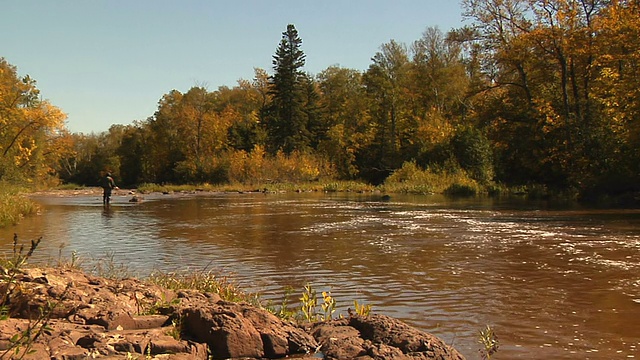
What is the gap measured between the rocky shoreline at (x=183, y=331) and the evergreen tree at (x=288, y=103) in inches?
2590

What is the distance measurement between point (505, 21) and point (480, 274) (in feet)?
97.1

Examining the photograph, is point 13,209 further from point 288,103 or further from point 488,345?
point 288,103

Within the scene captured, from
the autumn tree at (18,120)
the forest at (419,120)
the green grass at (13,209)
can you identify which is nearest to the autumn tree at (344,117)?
the forest at (419,120)

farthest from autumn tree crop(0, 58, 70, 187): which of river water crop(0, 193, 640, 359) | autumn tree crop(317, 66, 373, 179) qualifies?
autumn tree crop(317, 66, 373, 179)

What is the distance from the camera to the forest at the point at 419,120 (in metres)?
31.7

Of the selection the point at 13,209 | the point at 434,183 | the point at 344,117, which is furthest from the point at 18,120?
the point at 344,117

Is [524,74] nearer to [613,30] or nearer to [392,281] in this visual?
[613,30]

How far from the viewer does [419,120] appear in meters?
65.9

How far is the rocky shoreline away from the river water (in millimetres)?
1245

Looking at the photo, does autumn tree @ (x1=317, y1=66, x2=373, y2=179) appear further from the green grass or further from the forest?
the green grass

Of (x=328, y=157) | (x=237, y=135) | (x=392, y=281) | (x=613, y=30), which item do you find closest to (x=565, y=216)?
(x=613, y=30)

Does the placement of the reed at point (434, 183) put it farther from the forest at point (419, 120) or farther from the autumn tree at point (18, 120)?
the autumn tree at point (18, 120)

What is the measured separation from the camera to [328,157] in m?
71.9

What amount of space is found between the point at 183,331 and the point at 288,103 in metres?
69.1
